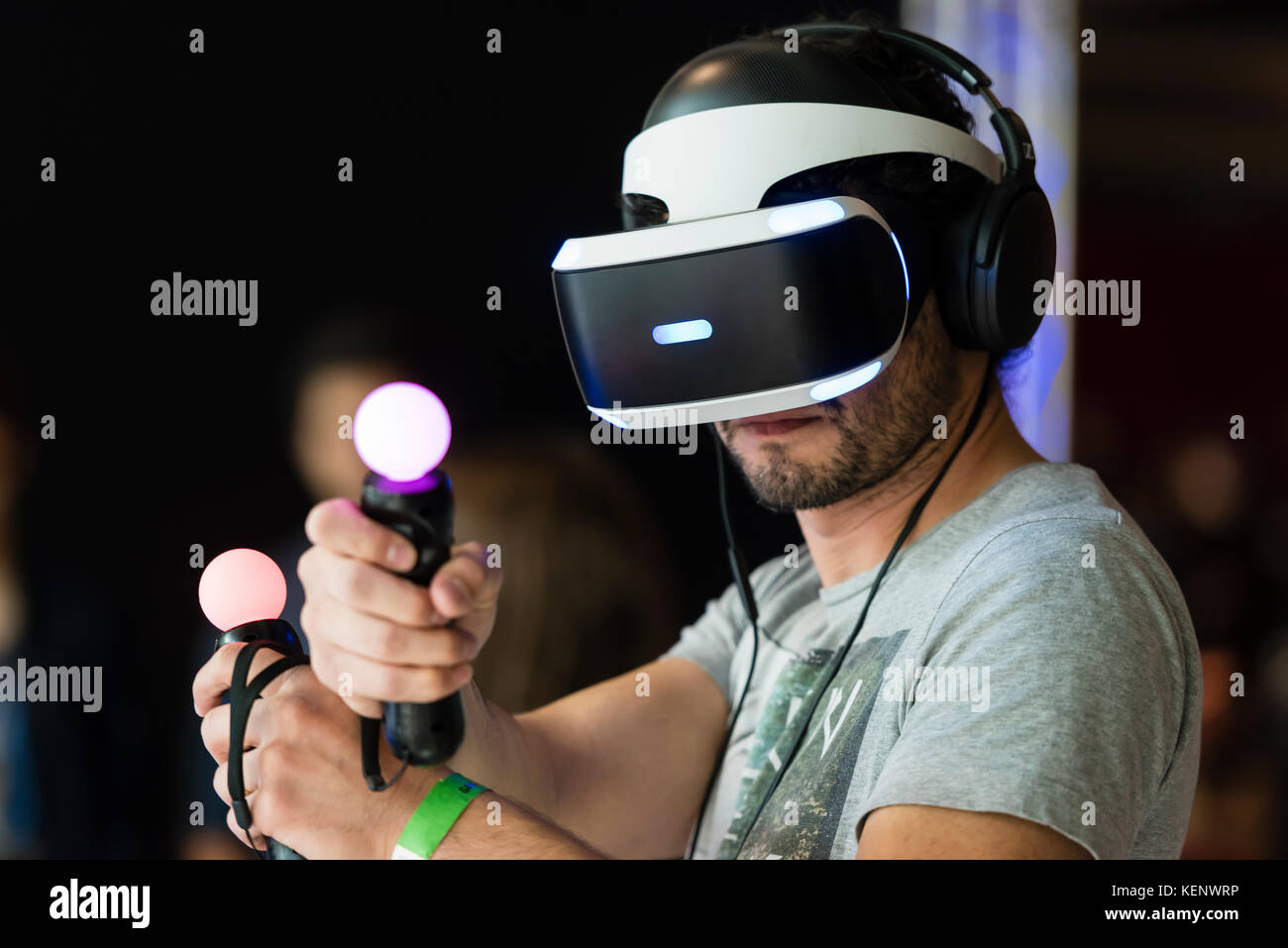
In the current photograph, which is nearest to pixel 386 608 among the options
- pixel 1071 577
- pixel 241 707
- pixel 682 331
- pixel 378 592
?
pixel 378 592

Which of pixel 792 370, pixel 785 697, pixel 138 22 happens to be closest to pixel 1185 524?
pixel 785 697

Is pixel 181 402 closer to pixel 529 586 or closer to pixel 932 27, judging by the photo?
pixel 529 586

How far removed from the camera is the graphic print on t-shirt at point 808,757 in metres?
0.95

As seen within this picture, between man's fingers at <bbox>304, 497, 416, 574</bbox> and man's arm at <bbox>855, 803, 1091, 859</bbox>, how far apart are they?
0.43 meters

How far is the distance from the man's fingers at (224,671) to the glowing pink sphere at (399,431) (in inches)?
11.5

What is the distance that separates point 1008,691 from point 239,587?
601mm

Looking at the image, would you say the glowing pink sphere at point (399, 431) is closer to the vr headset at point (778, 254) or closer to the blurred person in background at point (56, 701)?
the vr headset at point (778, 254)

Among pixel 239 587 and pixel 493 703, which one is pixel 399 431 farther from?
pixel 493 703

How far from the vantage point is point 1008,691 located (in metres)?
0.80

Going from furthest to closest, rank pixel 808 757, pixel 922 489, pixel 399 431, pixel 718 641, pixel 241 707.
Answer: pixel 718 641 → pixel 922 489 → pixel 808 757 → pixel 241 707 → pixel 399 431

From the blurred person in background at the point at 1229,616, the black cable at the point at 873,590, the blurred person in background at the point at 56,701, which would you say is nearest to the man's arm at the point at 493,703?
the black cable at the point at 873,590

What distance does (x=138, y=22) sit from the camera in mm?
1867

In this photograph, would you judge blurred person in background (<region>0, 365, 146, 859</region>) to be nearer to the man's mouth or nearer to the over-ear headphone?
the man's mouth
